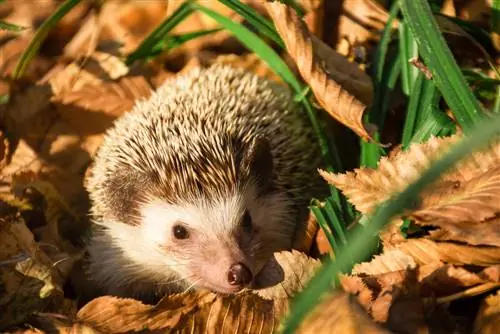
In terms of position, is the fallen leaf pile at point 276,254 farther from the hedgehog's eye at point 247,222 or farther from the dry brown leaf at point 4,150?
the hedgehog's eye at point 247,222

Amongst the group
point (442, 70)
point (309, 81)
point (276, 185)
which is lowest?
point (276, 185)

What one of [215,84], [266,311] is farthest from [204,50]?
[266,311]

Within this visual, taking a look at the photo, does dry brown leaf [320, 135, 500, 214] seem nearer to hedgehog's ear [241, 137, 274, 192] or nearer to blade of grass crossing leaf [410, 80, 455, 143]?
blade of grass crossing leaf [410, 80, 455, 143]

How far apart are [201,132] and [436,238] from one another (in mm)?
1002

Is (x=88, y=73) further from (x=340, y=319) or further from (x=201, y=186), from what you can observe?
(x=340, y=319)

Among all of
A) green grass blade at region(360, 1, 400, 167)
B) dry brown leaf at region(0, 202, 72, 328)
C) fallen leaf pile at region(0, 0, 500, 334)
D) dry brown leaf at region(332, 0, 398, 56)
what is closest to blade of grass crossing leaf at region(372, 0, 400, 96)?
green grass blade at region(360, 1, 400, 167)

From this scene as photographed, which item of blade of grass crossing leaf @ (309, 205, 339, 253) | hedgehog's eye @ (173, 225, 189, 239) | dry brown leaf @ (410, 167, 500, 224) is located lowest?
hedgehog's eye @ (173, 225, 189, 239)

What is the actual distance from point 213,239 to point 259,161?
34cm

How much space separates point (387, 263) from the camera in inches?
82.3

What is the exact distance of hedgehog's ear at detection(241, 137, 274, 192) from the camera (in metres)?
2.69

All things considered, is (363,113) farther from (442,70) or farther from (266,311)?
(266,311)

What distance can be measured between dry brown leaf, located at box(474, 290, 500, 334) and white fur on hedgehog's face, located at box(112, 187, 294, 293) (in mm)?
744

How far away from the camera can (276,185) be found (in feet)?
9.43

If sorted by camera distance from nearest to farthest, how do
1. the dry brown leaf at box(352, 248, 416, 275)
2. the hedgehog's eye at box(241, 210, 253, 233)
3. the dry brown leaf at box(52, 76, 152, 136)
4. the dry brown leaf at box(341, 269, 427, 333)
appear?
the dry brown leaf at box(341, 269, 427, 333) < the dry brown leaf at box(352, 248, 416, 275) < the hedgehog's eye at box(241, 210, 253, 233) < the dry brown leaf at box(52, 76, 152, 136)
